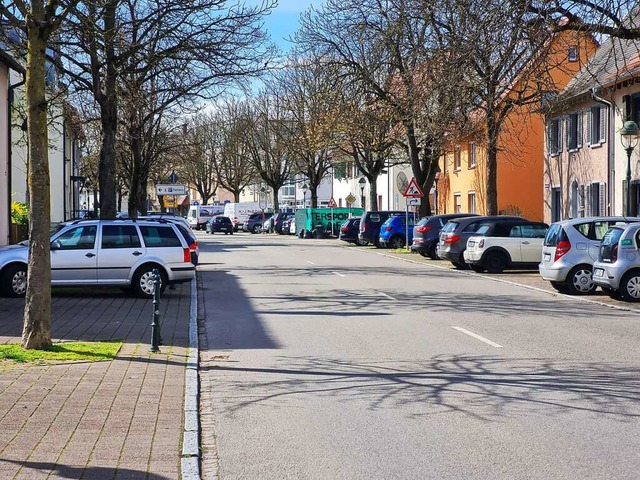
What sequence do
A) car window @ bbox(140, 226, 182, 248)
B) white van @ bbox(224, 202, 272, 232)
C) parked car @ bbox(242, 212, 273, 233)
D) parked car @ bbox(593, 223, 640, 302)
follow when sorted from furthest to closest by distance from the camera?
white van @ bbox(224, 202, 272, 232) → parked car @ bbox(242, 212, 273, 233) → car window @ bbox(140, 226, 182, 248) → parked car @ bbox(593, 223, 640, 302)

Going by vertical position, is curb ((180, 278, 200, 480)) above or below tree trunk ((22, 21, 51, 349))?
below

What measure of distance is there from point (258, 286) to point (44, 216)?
1197 cm

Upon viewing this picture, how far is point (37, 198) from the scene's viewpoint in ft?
37.5

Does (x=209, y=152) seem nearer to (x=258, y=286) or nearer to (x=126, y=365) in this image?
(x=258, y=286)

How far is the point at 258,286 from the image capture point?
23.2m

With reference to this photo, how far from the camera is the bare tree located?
1135cm

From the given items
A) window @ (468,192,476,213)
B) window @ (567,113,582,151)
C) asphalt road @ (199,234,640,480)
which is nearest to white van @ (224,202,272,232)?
window @ (468,192,476,213)

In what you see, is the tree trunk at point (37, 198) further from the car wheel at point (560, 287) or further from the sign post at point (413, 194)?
the sign post at point (413, 194)

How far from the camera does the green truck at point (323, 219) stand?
61.5 m

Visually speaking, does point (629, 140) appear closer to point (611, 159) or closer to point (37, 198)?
point (611, 159)

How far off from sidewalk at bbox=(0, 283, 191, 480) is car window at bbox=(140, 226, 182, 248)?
5.87 m

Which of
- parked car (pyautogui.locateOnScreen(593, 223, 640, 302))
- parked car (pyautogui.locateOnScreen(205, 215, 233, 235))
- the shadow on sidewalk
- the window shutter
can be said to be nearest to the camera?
the shadow on sidewalk

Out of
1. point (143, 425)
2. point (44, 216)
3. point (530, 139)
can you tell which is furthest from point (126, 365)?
point (530, 139)

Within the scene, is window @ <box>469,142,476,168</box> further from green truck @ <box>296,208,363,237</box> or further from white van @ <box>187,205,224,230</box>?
white van @ <box>187,205,224,230</box>
